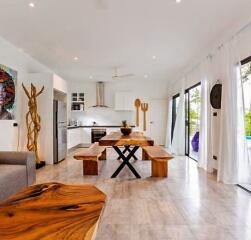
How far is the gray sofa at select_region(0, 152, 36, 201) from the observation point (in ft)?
8.59

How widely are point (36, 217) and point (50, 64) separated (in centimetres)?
607

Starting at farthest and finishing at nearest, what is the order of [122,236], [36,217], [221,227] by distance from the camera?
[221,227], [122,236], [36,217]

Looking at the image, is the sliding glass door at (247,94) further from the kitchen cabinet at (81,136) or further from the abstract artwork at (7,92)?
the kitchen cabinet at (81,136)

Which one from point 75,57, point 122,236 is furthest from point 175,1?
point 75,57

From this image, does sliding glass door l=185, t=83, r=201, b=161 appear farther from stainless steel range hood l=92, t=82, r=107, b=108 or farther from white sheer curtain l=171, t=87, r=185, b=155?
stainless steel range hood l=92, t=82, r=107, b=108

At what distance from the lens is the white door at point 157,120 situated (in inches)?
385

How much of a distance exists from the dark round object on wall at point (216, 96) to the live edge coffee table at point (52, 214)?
343 cm

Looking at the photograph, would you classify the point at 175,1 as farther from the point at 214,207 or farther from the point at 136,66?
the point at 136,66

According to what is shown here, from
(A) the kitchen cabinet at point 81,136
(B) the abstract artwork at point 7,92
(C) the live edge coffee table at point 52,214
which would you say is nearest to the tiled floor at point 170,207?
(C) the live edge coffee table at point 52,214

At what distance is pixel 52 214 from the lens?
1.45 m

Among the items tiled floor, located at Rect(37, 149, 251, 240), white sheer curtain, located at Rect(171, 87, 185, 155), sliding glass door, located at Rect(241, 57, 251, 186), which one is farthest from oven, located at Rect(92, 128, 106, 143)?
sliding glass door, located at Rect(241, 57, 251, 186)

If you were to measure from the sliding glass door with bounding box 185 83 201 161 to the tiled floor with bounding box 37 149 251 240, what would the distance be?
252cm

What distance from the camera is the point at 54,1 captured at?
320 centimetres

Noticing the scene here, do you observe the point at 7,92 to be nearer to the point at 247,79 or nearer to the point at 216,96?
the point at 216,96
